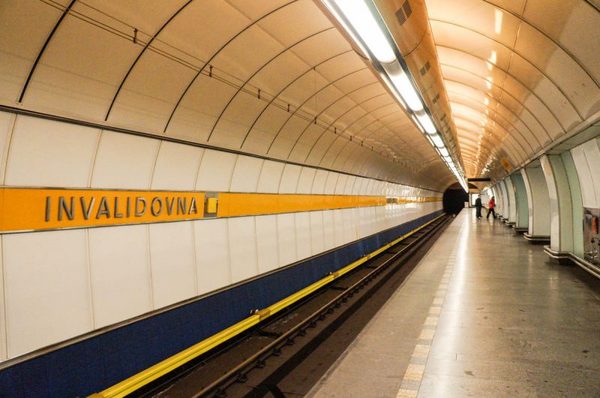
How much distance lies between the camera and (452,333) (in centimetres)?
536

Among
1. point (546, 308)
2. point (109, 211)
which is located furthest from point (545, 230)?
point (109, 211)

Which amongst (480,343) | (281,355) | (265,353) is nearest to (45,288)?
(265,353)

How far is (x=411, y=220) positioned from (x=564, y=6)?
2264 cm

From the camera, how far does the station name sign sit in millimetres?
3451

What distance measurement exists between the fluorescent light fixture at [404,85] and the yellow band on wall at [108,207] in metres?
3.13

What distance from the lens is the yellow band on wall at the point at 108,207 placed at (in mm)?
3486

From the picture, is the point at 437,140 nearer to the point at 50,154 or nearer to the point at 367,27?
the point at 367,27

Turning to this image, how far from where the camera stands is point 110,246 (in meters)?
4.34

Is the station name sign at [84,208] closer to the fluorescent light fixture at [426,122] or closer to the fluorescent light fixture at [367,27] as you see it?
the fluorescent light fixture at [367,27]

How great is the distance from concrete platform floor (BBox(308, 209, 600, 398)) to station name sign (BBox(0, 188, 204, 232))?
2806mm

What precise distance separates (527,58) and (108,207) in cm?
582

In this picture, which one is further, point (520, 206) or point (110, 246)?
point (520, 206)

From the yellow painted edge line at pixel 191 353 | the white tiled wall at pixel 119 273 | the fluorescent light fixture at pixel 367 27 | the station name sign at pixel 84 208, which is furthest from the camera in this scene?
the yellow painted edge line at pixel 191 353

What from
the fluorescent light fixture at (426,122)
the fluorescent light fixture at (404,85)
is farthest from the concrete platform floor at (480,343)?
the fluorescent light fixture at (426,122)
